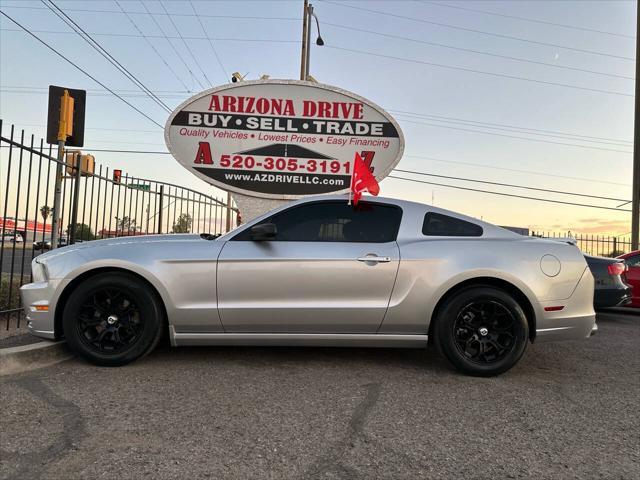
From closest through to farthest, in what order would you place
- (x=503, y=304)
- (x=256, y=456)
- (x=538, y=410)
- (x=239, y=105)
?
(x=256, y=456) → (x=538, y=410) → (x=503, y=304) → (x=239, y=105)

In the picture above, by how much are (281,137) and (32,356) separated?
5537 mm

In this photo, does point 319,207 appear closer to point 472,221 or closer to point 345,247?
point 345,247

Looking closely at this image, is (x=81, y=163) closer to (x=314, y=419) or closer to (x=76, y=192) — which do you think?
(x=76, y=192)

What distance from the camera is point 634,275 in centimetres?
873

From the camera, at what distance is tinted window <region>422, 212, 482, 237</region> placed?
423 centimetres

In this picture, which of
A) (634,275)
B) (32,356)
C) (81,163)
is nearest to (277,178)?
(81,163)

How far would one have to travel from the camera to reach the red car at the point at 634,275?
28.3 ft

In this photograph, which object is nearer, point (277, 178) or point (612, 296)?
point (612, 296)

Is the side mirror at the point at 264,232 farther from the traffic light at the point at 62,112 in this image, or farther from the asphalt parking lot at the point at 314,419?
the traffic light at the point at 62,112

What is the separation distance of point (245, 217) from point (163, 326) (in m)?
4.74

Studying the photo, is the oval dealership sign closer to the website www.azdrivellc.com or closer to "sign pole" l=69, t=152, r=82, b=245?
the website www.azdrivellc.com

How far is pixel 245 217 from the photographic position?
28.5 ft

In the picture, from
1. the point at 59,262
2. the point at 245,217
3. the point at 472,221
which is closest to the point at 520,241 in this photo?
the point at 472,221

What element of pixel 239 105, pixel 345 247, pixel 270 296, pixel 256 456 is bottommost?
pixel 256 456
